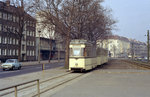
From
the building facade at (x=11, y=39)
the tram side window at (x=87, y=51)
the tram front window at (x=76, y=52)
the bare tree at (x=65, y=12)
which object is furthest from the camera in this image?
the building facade at (x=11, y=39)

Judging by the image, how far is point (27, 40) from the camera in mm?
72562

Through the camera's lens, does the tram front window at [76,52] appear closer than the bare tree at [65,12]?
Yes

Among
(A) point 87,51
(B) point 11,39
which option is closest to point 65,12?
(A) point 87,51

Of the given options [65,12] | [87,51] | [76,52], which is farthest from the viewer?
[65,12]

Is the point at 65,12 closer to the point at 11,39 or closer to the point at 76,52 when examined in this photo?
the point at 76,52

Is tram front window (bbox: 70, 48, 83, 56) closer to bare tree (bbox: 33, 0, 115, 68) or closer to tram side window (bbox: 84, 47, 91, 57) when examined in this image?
tram side window (bbox: 84, 47, 91, 57)

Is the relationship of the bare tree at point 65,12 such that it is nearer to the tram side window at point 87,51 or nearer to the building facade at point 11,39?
the tram side window at point 87,51

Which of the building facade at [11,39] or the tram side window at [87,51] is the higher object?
the building facade at [11,39]

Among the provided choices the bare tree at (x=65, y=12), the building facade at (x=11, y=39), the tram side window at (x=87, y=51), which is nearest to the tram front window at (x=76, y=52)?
the tram side window at (x=87, y=51)

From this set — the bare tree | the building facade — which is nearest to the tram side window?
the bare tree

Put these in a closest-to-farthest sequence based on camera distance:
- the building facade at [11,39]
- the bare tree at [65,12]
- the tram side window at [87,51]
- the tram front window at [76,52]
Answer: the tram front window at [76,52] → the tram side window at [87,51] → the bare tree at [65,12] → the building facade at [11,39]

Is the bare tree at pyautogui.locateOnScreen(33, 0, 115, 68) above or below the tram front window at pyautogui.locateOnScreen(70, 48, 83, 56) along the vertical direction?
above

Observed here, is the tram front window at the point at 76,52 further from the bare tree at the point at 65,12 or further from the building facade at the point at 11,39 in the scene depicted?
the building facade at the point at 11,39

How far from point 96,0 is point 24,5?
16780 millimetres
